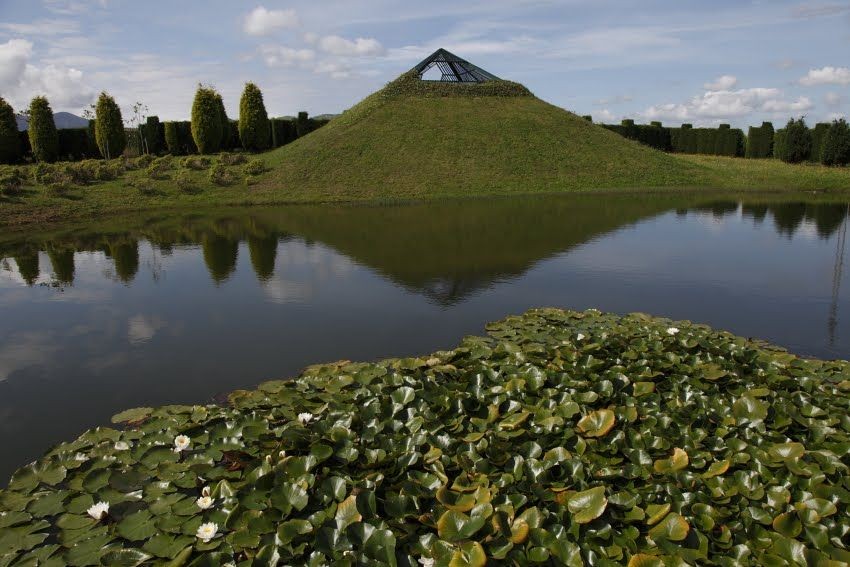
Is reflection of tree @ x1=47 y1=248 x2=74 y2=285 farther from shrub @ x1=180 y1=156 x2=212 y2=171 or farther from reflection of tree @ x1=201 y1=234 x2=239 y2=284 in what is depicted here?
shrub @ x1=180 y1=156 x2=212 y2=171

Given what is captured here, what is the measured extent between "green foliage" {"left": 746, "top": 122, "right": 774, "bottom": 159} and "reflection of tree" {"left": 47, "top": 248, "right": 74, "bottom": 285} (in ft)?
119

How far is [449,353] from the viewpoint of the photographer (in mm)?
5742

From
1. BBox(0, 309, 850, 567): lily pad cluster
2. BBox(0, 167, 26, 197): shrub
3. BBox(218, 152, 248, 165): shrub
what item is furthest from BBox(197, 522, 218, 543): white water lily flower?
BBox(218, 152, 248, 165): shrub

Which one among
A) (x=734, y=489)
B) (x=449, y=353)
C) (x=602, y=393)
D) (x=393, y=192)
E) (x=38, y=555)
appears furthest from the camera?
(x=393, y=192)

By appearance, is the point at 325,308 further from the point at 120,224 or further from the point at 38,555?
the point at 120,224

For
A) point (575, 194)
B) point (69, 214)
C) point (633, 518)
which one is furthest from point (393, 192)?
point (633, 518)

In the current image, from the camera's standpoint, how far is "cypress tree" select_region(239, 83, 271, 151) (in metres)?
30.0

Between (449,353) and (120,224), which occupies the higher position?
(120,224)

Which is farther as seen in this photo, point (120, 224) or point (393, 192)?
point (393, 192)

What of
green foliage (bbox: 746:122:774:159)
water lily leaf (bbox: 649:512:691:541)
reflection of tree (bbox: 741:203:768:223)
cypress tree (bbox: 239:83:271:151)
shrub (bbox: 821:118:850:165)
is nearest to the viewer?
water lily leaf (bbox: 649:512:691:541)

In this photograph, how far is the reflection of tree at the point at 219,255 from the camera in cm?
1073

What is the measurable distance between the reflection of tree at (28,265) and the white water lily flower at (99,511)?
8.86 m

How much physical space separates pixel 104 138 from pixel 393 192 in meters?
15.6

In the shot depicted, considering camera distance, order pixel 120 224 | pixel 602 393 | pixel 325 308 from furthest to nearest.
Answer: pixel 120 224
pixel 325 308
pixel 602 393
